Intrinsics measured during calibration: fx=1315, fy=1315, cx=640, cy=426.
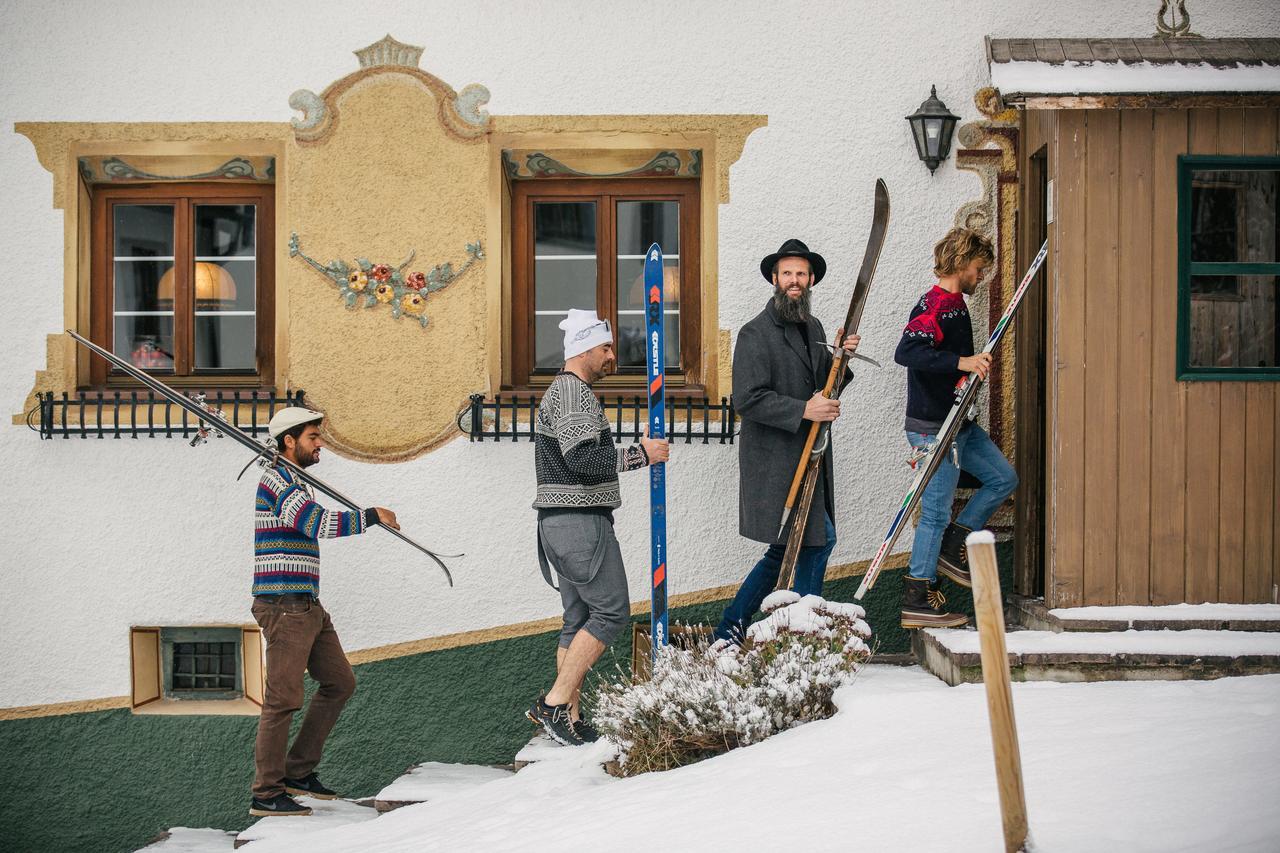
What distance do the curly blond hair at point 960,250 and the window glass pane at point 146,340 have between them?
3.99 m

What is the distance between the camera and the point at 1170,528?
5496 millimetres

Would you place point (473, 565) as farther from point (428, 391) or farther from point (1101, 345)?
point (1101, 345)

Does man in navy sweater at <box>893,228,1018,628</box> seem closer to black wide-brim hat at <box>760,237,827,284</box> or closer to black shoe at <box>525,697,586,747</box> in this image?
black wide-brim hat at <box>760,237,827,284</box>

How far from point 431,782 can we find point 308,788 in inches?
21.4

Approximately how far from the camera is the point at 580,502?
5.39 meters

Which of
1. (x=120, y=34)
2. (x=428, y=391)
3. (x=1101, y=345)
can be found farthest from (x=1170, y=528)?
(x=120, y=34)

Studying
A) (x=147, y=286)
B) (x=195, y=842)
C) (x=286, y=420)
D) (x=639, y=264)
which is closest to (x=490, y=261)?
(x=639, y=264)

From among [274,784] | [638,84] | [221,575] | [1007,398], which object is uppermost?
[638,84]

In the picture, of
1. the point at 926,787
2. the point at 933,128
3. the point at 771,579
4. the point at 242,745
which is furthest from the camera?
the point at 242,745

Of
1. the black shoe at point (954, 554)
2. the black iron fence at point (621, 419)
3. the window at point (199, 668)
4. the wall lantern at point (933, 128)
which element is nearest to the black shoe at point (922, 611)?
the black shoe at point (954, 554)

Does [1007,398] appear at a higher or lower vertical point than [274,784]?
higher

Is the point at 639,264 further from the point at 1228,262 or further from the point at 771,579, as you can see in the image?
the point at 1228,262

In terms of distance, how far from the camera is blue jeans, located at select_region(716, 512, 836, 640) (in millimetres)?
5770

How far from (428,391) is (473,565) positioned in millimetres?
903
